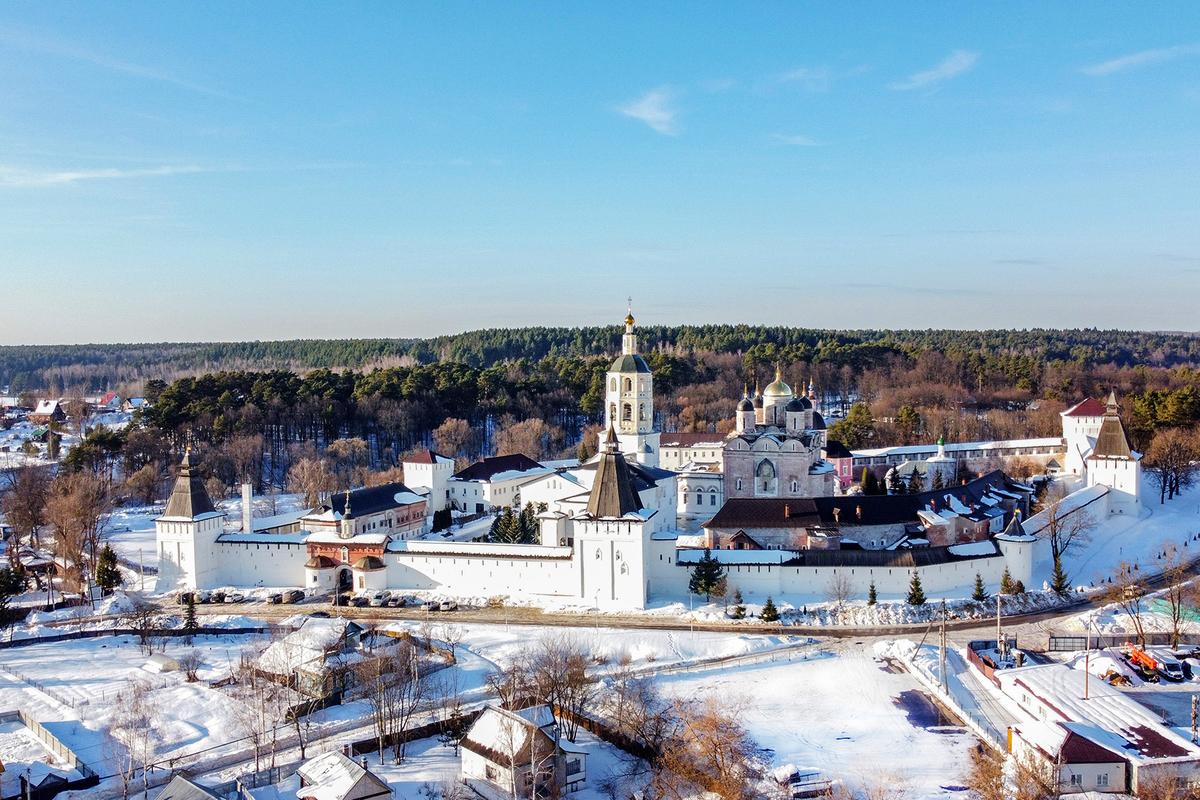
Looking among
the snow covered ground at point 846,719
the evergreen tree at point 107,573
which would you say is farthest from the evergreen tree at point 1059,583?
the evergreen tree at point 107,573

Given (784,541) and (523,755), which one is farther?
(784,541)

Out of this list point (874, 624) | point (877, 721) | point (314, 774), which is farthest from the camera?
point (874, 624)

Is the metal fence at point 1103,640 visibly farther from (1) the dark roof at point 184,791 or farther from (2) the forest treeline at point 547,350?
(2) the forest treeline at point 547,350

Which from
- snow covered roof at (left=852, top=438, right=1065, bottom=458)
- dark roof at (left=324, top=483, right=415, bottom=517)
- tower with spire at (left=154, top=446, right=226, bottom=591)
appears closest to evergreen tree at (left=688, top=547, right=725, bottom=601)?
dark roof at (left=324, top=483, right=415, bottom=517)

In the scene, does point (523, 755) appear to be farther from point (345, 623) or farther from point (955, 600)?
point (955, 600)

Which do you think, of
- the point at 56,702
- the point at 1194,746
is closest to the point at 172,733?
the point at 56,702
